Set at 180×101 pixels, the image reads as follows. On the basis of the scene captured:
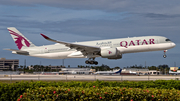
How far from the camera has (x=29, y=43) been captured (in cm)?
5022

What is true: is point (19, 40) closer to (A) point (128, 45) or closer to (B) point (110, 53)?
(B) point (110, 53)

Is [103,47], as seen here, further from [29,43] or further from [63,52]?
[29,43]

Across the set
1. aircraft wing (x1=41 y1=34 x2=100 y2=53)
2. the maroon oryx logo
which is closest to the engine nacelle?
aircraft wing (x1=41 y1=34 x2=100 y2=53)

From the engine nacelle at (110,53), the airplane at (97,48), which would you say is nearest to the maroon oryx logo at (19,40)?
the airplane at (97,48)

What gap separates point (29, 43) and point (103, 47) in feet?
55.7

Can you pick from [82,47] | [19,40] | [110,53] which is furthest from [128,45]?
[19,40]

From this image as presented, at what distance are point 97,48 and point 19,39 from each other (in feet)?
62.4

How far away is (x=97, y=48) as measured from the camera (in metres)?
42.5

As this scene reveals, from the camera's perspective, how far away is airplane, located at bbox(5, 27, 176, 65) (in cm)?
4084

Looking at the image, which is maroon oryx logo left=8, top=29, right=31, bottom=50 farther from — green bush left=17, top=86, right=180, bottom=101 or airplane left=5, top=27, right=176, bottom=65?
green bush left=17, top=86, right=180, bottom=101

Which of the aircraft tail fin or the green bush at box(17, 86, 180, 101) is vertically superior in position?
the aircraft tail fin

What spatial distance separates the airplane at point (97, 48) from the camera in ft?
134

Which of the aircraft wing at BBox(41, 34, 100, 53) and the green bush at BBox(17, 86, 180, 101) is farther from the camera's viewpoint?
the aircraft wing at BBox(41, 34, 100, 53)

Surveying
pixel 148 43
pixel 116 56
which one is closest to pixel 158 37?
pixel 148 43
